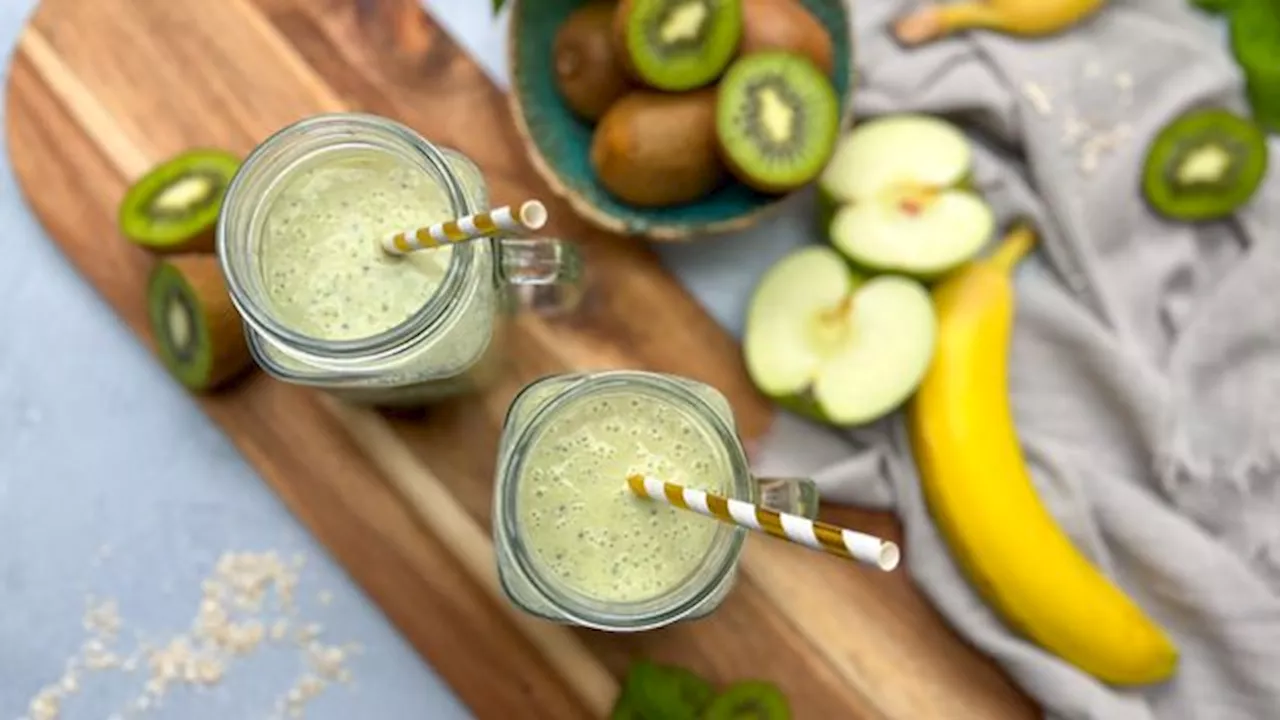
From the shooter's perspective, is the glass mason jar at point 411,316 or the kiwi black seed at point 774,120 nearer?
A: the glass mason jar at point 411,316

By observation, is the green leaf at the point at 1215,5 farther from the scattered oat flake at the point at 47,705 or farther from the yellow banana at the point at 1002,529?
the scattered oat flake at the point at 47,705

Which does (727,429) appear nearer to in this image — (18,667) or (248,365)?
(248,365)

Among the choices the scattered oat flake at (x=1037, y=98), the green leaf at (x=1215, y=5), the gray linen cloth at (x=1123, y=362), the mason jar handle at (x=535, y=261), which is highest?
the mason jar handle at (x=535, y=261)

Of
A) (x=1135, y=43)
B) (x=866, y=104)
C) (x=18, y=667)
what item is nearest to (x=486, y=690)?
(x=18, y=667)

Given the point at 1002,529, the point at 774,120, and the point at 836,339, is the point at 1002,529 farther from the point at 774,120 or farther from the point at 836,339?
the point at 774,120

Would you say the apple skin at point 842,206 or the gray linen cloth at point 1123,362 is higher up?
the apple skin at point 842,206

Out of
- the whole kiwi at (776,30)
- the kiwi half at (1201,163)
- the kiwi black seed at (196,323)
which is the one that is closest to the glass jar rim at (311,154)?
the kiwi black seed at (196,323)

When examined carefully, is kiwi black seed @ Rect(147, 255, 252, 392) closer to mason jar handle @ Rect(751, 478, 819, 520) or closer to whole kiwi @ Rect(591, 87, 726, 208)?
whole kiwi @ Rect(591, 87, 726, 208)
